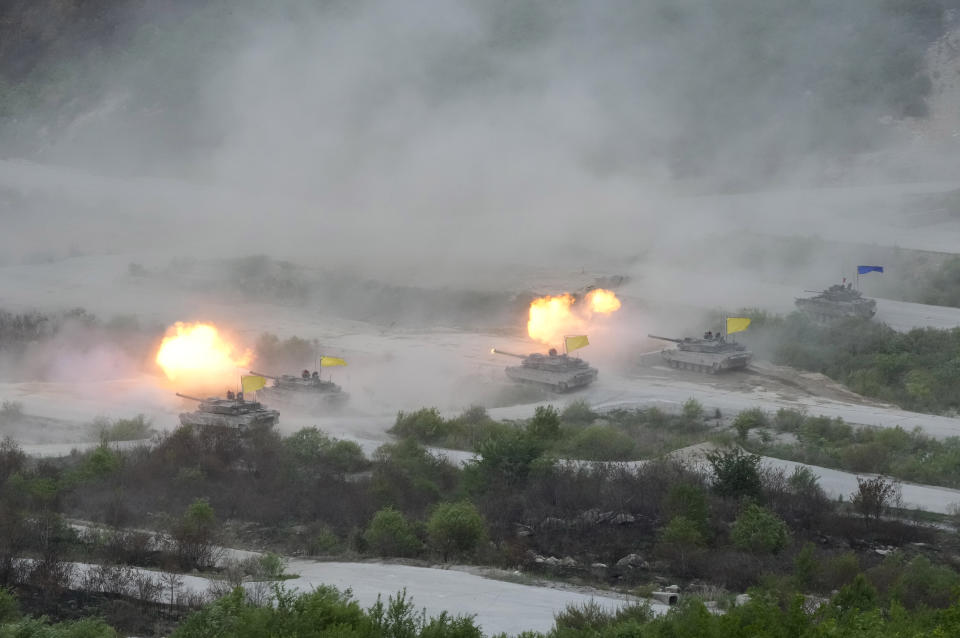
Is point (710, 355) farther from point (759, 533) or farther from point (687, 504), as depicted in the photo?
point (759, 533)

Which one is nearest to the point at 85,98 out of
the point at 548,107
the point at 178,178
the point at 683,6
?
the point at 178,178

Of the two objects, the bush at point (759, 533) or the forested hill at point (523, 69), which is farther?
the forested hill at point (523, 69)

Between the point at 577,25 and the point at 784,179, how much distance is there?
23.5m

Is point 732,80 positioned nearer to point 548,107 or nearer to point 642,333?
point 548,107

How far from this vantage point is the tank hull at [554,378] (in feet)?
131

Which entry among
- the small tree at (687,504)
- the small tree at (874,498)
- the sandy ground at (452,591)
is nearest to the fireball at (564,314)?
the small tree at (874,498)

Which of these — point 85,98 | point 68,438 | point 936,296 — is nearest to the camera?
point 68,438

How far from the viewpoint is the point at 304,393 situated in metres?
37.2

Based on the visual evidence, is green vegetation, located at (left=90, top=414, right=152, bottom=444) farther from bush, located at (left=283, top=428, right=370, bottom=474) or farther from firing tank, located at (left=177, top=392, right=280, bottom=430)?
bush, located at (left=283, top=428, right=370, bottom=474)

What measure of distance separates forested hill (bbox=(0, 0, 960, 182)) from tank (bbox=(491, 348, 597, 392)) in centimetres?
3572

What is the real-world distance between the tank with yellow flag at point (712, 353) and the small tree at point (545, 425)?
9376 millimetres

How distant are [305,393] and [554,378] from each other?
7615mm

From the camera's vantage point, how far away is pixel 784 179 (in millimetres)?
76250

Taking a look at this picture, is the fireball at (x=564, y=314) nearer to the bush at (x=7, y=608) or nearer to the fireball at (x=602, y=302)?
the fireball at (x=602, y=302)
